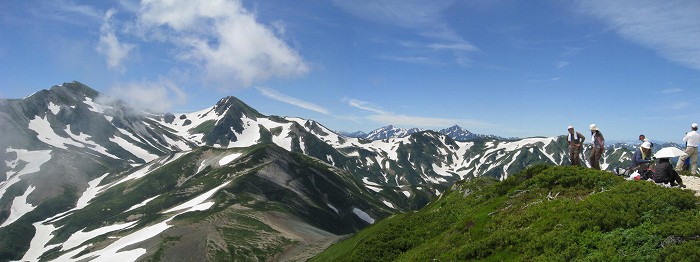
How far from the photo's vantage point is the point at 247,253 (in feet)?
356

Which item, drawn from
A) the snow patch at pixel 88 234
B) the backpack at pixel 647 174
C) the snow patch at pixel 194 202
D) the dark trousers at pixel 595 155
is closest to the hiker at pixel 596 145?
the dark trousers at pixel 595 155

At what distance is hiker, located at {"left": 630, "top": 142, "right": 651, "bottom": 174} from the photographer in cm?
2936

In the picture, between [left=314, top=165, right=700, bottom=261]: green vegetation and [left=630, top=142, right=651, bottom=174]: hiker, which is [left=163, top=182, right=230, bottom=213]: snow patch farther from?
[left=630, top=142, right=651, bottom=174]: hiker

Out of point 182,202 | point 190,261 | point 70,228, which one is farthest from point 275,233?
point 70,228

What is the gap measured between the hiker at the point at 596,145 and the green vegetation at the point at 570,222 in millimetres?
4374

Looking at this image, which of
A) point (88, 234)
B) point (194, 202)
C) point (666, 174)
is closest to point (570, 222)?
point (666, 174)

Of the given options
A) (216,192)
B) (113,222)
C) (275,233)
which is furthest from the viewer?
(113,222)

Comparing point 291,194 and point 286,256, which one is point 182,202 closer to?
point 291,194

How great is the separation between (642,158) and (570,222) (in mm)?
14634

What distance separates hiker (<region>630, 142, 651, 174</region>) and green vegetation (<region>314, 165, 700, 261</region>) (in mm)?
5096

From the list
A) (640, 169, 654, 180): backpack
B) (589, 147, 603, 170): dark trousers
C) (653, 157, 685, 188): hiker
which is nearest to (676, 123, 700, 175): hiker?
(589, 147, 603, 170): dark trousers

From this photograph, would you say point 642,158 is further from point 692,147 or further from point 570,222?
point 570,222

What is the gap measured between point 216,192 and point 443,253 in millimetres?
147530

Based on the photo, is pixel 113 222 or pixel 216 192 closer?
pixel 216 192
